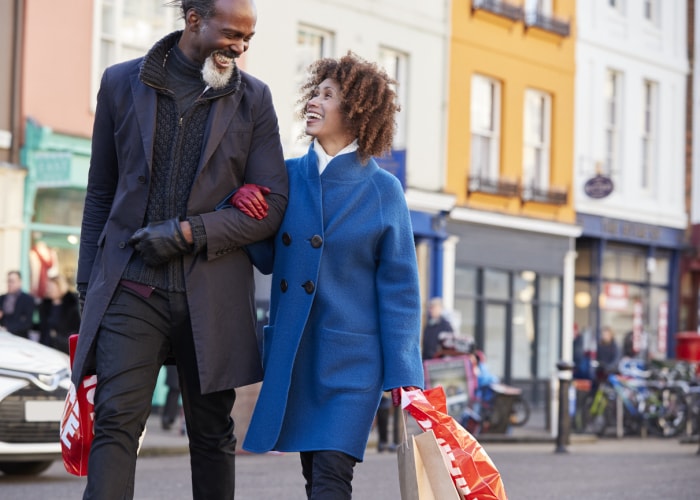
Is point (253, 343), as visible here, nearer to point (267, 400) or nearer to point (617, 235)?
point (267, 400)

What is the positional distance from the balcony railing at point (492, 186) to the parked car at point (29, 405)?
52.6 ft

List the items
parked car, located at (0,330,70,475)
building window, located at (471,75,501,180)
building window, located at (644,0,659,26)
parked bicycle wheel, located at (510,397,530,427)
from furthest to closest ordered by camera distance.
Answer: building window, located at (644,0,659,26), building window, located at (471,75,501,180), parked bicycle wheel, located at (510,397,530,427), parked car, located at (0,330,70,475)

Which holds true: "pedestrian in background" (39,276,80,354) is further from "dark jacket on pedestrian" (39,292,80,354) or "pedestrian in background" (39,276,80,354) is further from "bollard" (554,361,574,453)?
"bollard" (554,361,574,453)

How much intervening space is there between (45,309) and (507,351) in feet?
40.1

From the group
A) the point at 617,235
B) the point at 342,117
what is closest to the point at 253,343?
the point at 342,117

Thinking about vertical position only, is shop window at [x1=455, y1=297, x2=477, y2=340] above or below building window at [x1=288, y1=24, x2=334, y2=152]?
below

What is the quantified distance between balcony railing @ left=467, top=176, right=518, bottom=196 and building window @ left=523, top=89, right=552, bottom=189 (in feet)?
2.52

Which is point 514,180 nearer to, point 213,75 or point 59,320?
point 59,320

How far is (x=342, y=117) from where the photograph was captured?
5.08m

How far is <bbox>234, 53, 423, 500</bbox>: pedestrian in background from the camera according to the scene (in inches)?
191

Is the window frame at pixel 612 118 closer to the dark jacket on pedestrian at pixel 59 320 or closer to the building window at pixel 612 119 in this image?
the building window at pixel 612 119

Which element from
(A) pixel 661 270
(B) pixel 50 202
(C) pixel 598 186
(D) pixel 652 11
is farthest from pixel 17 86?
(A) pixel 661 270

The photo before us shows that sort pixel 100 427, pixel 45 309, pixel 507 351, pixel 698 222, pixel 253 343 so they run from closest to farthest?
1. pixel 100 427
2. pixel 253 343
3. pixel 45 309
4. pixel 507 351
5. pixel 698 222

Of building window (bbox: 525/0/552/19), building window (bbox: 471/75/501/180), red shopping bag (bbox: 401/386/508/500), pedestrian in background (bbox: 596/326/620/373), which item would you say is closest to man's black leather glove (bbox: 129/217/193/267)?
red shopping bag (bbox: 401/386/508/500)
